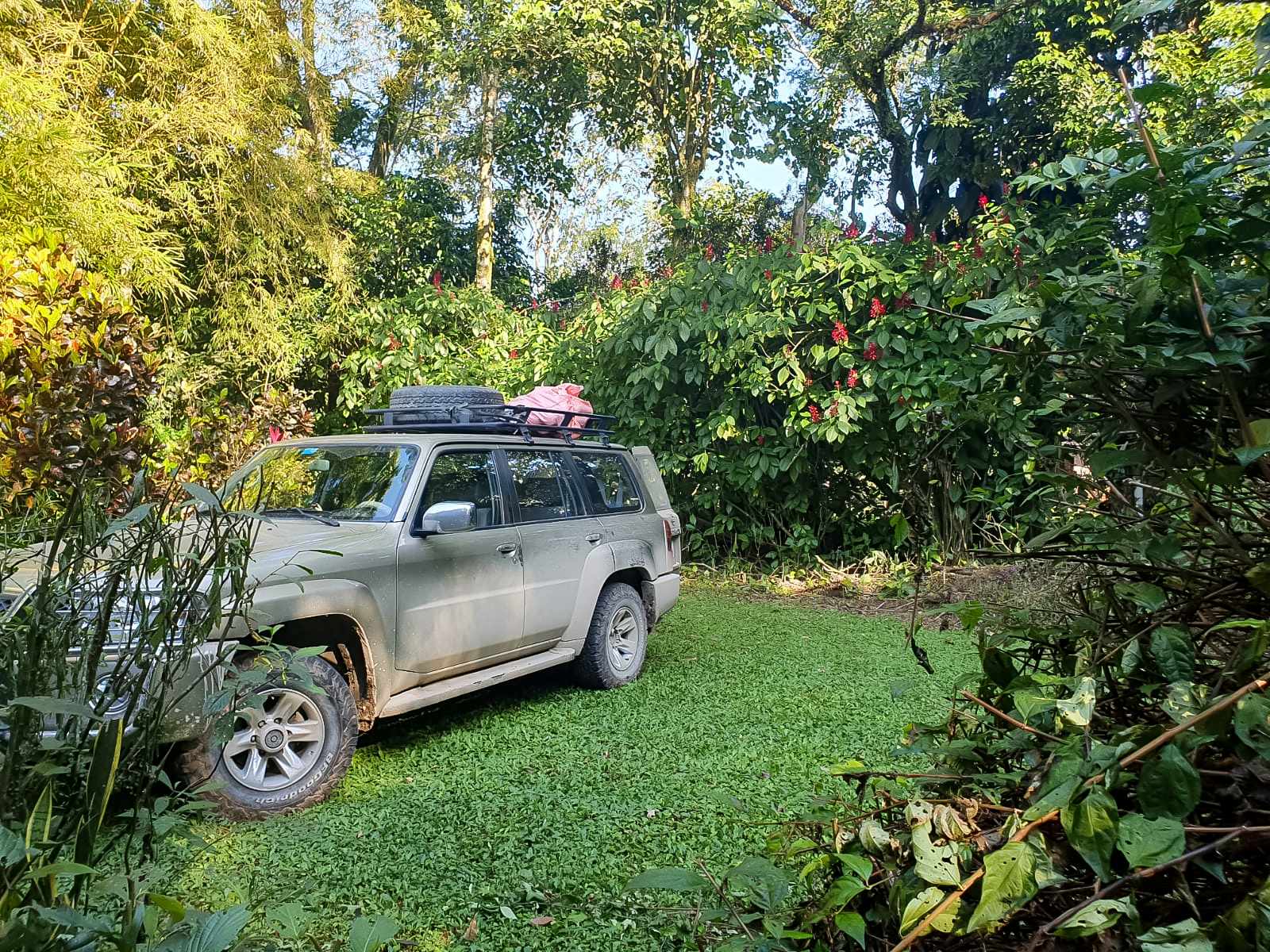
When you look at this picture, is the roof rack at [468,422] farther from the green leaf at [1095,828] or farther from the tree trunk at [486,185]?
the tree trunk at [486,185]

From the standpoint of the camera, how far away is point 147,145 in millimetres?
8133

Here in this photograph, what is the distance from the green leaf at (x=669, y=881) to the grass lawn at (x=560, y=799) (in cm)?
17

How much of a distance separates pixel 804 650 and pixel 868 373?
9.17ft

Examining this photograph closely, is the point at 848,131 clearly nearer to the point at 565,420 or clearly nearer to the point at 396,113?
the point at 396,113

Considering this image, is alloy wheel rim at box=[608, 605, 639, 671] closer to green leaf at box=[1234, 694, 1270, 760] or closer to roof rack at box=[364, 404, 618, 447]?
roof rack at box=[364, 404, 618, 447]

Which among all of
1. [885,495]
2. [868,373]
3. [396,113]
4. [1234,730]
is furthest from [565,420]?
[396,113]

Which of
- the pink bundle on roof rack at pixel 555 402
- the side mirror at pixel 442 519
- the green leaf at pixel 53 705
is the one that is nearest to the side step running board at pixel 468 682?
the side mirror at pixel 442 519

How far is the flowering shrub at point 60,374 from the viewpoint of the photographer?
438 cm

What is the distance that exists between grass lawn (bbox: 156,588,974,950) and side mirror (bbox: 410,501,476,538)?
115cm

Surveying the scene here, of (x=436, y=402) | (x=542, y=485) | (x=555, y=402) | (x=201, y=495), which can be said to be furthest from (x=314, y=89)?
(x=201, y=495)

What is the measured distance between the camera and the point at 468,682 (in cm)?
441

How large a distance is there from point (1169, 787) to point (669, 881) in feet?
2.48

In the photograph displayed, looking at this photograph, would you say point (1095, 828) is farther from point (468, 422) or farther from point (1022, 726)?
point (468, 422)

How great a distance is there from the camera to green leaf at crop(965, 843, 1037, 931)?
105 cm
